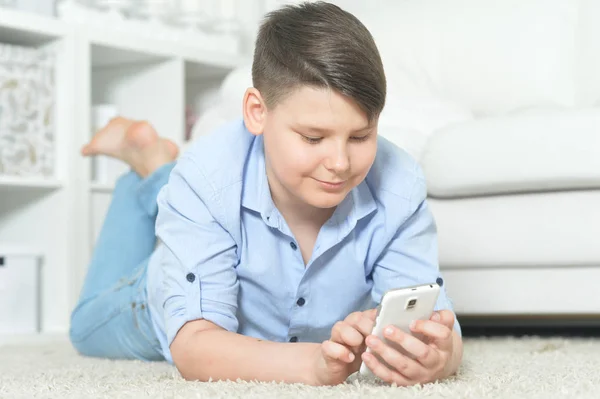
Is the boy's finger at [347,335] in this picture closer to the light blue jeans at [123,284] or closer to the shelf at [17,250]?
the light blue jeans at [123,284]

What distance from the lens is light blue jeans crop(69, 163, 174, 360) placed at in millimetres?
1358

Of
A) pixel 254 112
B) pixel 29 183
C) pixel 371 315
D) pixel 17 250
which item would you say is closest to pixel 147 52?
pixel 29 183

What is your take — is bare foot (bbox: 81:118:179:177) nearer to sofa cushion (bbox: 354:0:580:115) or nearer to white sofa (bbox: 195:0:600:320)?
white sofa (bbox: 195:0:600:320)

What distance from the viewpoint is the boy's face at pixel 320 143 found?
911 mm

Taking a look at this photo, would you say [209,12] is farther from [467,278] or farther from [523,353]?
[523,353]

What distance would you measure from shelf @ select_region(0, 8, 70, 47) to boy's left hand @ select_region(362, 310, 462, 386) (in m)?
1.47

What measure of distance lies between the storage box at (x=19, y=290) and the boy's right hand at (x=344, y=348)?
127cm

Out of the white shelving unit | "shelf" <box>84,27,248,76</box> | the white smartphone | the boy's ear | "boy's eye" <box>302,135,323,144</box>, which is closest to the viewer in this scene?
the white smartphone

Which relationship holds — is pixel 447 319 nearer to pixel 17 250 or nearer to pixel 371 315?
pixel 371 315

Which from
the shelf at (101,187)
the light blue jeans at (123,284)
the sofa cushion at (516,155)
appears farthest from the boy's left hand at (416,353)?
the shelf at (101,187)

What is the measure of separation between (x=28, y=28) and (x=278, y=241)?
1220mm

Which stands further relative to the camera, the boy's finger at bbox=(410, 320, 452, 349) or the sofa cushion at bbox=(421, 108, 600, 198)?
the sofa cushion at bbox=(421, 108, 600, 198)

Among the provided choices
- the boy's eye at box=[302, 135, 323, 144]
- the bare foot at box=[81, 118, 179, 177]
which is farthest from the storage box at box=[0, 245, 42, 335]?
the boy's eye at box=[302, 135, 323, 144]

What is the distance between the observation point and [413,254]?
3.56 ft
